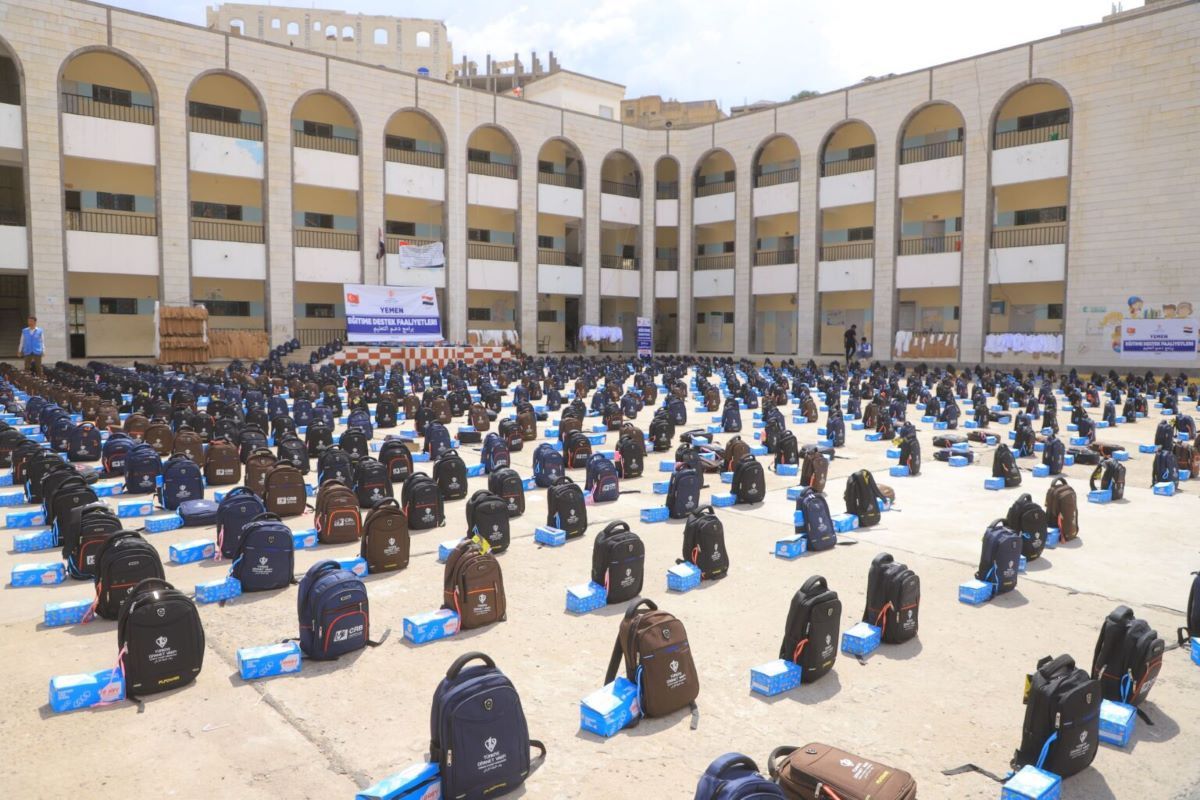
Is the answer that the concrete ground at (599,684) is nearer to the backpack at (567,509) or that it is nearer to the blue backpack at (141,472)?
the backpack at (567,509)

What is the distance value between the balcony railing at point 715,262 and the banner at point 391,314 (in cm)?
1519

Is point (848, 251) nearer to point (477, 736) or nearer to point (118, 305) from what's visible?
point (118, 305)

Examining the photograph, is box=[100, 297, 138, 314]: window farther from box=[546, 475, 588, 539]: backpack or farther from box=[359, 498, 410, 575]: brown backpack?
box=[359, 498, 410, 575]: brown backpack

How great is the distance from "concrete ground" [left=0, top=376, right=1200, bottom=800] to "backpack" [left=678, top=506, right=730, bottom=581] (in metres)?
0.15

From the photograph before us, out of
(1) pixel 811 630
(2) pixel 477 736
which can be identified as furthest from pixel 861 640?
(2) pixel 477 736

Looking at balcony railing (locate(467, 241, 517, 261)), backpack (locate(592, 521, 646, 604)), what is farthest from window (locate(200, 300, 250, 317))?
backpack (locate(592, 521, 646, 604))

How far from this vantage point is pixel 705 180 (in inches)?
1718

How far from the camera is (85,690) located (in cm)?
445

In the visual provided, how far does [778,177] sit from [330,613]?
3771cm

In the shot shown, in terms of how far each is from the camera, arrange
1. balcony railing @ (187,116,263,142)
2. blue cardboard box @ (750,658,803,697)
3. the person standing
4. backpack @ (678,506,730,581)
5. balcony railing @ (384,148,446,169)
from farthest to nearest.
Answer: balcony railing @ (384,148,446,169)
balcony railing @ (187,116,263,142)
the person standing
backpack @ (678,506,730,581)
blue cardboard box @ (750,658,803,697)

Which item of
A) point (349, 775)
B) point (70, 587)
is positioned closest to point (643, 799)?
point (349, 775)

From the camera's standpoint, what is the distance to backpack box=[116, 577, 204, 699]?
4570 millimetres

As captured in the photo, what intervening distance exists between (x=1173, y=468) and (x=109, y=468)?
14138mm

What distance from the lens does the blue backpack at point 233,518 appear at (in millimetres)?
7184
